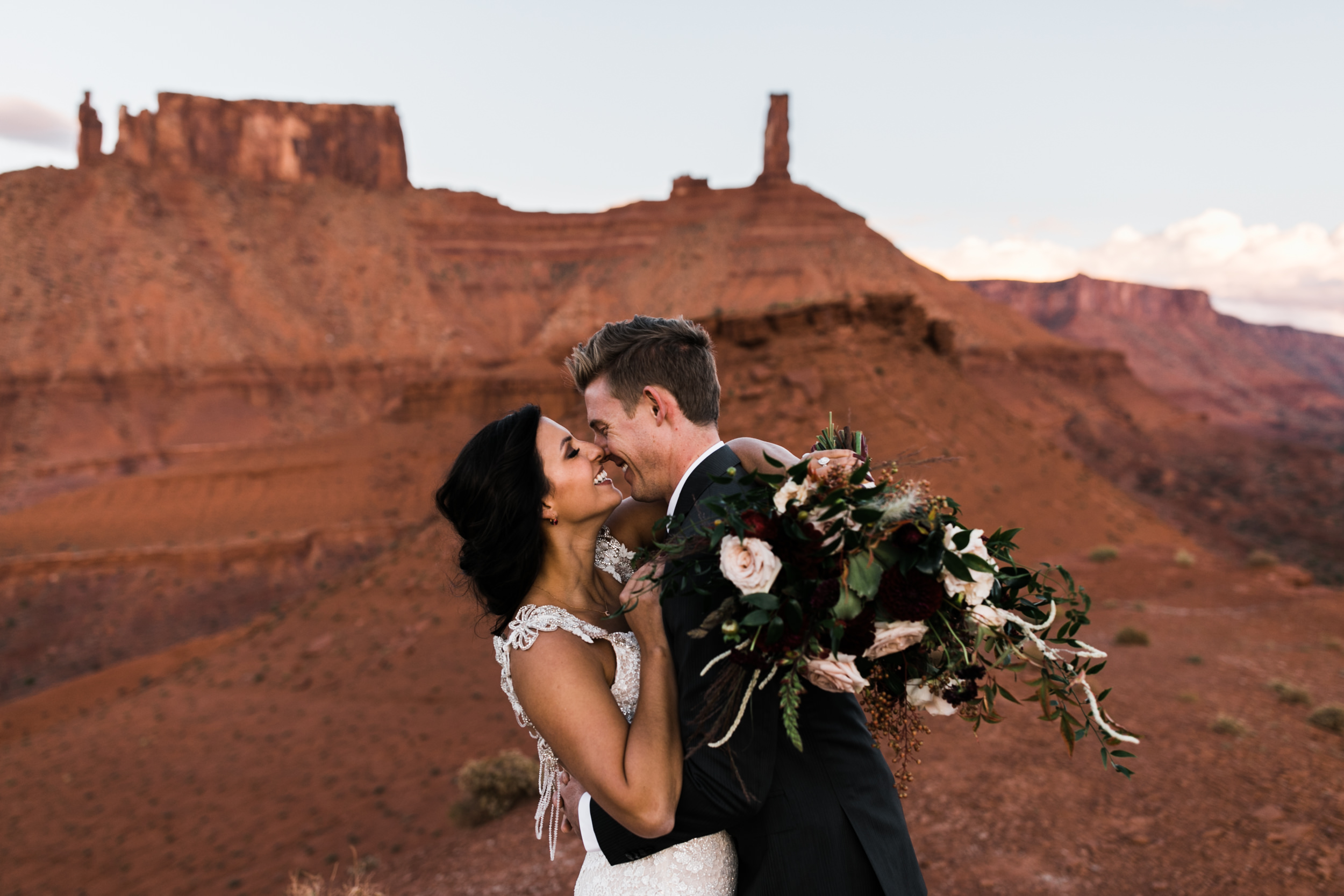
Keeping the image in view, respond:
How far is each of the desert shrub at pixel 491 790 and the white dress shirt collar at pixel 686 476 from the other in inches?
291

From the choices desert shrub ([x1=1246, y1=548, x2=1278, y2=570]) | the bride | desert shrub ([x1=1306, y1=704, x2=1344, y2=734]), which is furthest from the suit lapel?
desert shrub ([x1=1246, y1=548, x2=1278, y2=570])

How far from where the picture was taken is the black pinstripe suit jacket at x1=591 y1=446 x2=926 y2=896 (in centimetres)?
186

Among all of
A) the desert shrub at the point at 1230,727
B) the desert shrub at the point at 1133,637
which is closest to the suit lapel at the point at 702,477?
the desert shrub at the point at 1230,727

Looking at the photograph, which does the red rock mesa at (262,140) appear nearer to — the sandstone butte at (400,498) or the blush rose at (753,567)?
the sandstone butte at (400,498)

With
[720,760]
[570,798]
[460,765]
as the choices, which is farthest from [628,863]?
[460,765]

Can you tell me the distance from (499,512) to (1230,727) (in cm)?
894

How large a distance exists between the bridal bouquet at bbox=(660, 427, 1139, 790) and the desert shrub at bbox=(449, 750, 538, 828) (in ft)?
25.5

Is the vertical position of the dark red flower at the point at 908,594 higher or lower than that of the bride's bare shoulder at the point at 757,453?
lower

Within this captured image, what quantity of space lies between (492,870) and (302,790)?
5.20 meters

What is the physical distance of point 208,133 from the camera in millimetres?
62094

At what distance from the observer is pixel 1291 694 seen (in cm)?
877

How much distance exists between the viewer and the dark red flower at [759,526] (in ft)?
5.79

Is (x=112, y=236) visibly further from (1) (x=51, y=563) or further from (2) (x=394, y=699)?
(2) (x=394, y=699)

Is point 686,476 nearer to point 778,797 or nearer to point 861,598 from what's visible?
point 861,598
